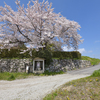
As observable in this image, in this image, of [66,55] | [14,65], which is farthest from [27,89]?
[66,55]

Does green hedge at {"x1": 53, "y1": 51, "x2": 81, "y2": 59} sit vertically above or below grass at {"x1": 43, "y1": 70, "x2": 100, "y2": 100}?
above

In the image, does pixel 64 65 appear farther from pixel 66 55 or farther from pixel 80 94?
pixel 80 94

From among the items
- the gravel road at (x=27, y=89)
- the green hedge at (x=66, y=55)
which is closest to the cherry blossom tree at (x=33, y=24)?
the green hedge at (x=66, y=55)

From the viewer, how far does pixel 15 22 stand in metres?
12.0

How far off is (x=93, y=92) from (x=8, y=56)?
1316 centimetres

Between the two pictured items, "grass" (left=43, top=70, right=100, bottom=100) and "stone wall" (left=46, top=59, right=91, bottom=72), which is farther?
"stone wall" (left=46, top=59, right=91, bottom=72)

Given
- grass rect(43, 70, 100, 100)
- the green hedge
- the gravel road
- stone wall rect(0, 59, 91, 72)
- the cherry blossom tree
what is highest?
the cherry blossom tree

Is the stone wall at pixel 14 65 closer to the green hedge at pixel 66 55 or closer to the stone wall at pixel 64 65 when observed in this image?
the stone wall at pixel 64 65

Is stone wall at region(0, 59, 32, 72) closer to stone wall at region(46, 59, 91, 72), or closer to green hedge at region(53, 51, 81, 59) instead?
stone wall at region(46, 59, 91, 72)

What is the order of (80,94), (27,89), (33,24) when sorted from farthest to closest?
(33,24) → (27,89) → (80,94)

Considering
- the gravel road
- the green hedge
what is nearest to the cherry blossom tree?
the green hedge

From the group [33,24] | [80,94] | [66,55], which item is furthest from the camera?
[66,55]

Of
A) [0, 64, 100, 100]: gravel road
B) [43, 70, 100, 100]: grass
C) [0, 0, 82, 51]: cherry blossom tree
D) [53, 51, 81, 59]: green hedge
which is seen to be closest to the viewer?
[43, 70, 100, 100]: grass

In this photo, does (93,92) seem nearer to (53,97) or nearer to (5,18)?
(53,97)
